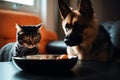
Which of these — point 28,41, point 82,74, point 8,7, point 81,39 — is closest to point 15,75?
point 82,74

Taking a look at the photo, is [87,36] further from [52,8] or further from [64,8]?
[52,8]

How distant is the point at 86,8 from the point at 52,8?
1.48 meters

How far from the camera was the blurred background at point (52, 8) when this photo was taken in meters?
2.70

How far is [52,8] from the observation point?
10.00 ft

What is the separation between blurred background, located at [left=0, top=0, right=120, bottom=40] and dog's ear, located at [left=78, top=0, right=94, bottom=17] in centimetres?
114

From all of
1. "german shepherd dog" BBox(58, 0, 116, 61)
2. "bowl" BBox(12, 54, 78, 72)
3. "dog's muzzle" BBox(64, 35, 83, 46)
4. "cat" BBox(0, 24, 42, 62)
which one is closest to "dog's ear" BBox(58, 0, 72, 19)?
"german shepherd dog" BBox(58, 0, 116, 61)

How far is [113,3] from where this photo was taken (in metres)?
2.71

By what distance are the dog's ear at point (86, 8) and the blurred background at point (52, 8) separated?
1143mm

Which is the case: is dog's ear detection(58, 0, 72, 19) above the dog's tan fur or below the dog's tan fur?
above

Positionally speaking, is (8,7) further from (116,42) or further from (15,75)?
(15,75)

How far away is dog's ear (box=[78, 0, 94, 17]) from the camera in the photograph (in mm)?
1599

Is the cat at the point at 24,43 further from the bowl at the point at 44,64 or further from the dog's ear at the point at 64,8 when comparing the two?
the bowl at the point at 44,64

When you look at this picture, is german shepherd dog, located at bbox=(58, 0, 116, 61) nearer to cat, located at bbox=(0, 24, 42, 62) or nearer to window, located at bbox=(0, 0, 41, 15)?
cat, located at bbox=(0, 24, 42, 62)

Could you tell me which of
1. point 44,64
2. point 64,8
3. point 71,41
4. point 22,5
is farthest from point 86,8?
point 22,5
